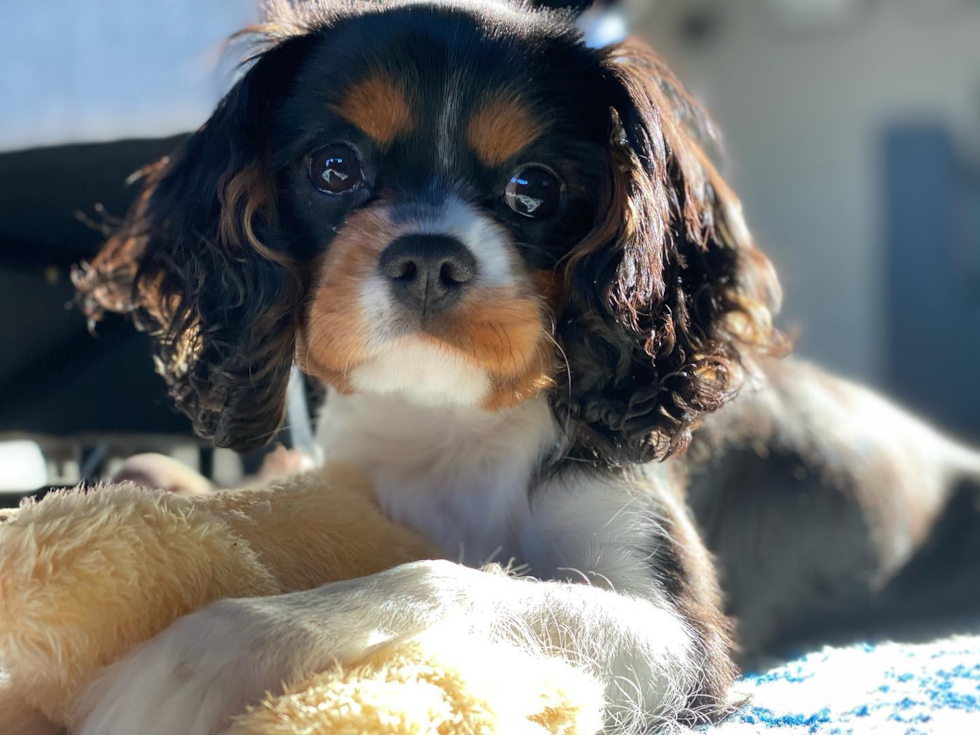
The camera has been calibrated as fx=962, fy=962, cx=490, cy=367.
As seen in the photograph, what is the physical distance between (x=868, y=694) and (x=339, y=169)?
3.48ft

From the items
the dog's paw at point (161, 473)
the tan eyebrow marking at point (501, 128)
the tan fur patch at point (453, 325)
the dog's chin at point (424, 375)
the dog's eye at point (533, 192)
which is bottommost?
the dog's paw at point (161, 473)

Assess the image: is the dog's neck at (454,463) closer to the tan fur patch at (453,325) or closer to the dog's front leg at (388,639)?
the tan fur patch at (453,325)

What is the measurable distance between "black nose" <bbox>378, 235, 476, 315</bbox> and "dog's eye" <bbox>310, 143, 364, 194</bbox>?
0.20m

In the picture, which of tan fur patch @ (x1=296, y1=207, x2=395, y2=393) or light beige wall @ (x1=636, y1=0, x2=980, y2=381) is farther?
light beige wall @ (x1=636, y1=0, x2=980, y2=381)

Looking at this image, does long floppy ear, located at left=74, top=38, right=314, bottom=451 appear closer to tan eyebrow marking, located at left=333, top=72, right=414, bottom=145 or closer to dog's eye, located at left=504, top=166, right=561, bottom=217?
tan eyebrow marking, located at left=333, top=72, right=414, bottom=145

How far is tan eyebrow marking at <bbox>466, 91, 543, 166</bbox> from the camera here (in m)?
1.32

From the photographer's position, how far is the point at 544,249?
1398 millimetres

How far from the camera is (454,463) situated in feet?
5.14

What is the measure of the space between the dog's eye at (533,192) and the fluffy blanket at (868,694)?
0.74m

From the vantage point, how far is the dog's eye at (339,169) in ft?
4.51

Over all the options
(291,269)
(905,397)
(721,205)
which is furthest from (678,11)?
(291,269)

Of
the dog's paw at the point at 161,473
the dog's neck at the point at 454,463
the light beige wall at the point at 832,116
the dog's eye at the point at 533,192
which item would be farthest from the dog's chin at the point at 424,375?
the light beige wall at the point at 832,116

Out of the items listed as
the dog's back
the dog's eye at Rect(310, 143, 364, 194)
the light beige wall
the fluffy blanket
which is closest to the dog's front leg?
the fluffy blanket

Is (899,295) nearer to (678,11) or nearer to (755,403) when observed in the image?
(678,11)
